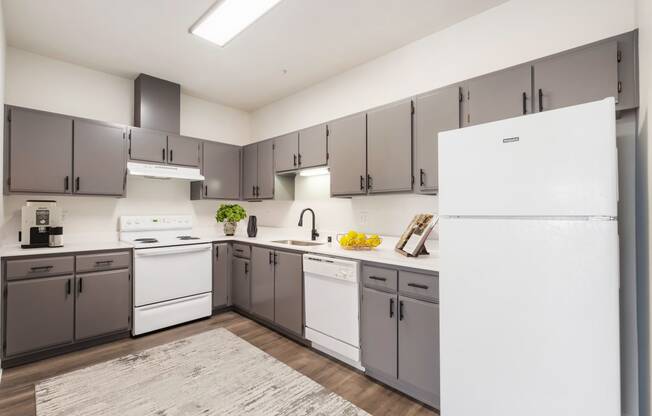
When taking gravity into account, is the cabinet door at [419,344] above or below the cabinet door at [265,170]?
below

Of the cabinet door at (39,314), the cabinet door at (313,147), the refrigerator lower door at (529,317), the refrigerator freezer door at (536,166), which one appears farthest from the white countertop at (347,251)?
the cabinet door at (313,147)

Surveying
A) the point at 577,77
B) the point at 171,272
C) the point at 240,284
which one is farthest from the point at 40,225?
the point at 577,77

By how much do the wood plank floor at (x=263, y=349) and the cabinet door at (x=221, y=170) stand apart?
65.6 inches

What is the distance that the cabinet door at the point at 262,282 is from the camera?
317 cm

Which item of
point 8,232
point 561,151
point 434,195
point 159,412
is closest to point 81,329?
point 8,232

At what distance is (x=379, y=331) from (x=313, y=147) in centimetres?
196

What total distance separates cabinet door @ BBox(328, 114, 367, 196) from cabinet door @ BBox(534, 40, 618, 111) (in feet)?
4.42

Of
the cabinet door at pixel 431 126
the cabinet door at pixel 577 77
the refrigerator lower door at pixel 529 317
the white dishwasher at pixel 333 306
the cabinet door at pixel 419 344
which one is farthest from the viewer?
the white dishwasher at pixel 333 306

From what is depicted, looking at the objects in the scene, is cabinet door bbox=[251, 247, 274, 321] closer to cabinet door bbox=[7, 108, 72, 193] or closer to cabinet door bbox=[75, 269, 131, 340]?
cabinet door bbox=[75, 269, 131, 340]

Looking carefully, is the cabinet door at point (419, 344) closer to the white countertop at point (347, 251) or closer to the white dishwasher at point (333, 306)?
the white countertop at point (347, 251)

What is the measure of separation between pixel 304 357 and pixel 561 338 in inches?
76.3

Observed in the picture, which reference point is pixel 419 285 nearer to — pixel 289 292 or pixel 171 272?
pixel 289 292

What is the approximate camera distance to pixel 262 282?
329cm

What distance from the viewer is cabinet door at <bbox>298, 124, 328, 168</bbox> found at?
3.17 m
